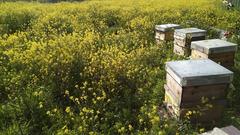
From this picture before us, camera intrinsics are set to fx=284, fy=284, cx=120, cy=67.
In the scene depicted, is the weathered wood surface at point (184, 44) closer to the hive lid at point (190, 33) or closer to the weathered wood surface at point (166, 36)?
the hive lid at point (190, 33)

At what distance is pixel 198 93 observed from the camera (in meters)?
4.50

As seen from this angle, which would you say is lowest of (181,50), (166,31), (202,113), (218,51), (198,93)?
(202,113)

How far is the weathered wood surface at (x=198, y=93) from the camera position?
4432mm

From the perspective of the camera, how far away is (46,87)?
5785 mm

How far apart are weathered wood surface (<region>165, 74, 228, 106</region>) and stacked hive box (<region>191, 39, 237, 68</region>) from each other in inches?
62.0

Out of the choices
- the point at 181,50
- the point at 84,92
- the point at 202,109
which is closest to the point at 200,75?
the point at 202,109

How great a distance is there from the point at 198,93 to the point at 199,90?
2.0 inches

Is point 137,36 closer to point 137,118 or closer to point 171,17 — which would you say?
point 171,17

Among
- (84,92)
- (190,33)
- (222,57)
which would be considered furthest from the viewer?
(190,33)

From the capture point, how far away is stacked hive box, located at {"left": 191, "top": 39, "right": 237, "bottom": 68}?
601 centimetres

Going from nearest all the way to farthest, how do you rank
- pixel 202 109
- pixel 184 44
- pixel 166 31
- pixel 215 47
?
pixel 202 109, pixel 215 47, pixel 184 44, pixel 166 31

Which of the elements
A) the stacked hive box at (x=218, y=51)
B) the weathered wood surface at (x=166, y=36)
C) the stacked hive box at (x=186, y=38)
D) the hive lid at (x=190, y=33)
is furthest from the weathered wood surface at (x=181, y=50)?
the stacked hive box at (x=218, y=51)

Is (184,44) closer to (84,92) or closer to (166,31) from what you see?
(166,31)

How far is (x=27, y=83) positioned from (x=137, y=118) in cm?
253
